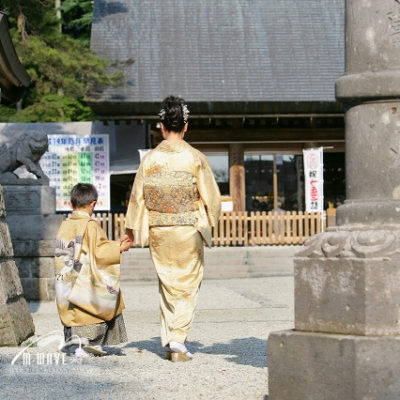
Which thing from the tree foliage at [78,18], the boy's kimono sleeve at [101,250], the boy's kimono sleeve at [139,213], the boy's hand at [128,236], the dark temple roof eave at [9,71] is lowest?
the boy's kimono sleeve at [101,250]

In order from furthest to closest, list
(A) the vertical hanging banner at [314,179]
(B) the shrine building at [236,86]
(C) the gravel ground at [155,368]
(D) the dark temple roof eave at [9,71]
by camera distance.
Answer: (B) the shrine building at [236,86] < (A) the vertical hanging banner at [314,179] < (D) the dark temple roof eave at [9,71] < (C) the gravel ground at [155,368]

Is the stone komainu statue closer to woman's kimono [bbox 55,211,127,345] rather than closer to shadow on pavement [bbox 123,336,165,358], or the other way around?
shadow on pavement [bbox 123,336,165,358]

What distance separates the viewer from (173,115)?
545 cm

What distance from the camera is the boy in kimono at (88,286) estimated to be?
211 inches

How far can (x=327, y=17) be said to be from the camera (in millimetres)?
21078

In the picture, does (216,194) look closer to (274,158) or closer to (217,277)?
(217,277)

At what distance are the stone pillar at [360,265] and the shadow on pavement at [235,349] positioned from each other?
1.26 m

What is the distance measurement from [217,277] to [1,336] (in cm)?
910

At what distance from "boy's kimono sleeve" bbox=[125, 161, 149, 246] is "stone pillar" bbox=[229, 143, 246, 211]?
12845 millimetres

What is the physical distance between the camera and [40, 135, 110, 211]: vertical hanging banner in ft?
57.1

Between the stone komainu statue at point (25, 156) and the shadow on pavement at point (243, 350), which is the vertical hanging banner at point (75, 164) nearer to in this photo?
the stone komainu statue at point (25, 156)

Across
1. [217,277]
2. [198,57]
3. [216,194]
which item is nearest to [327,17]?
[198,57]

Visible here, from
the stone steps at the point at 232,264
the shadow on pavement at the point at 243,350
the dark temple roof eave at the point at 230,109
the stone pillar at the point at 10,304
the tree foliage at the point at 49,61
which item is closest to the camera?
the shadow on pavement at the point at 243,350

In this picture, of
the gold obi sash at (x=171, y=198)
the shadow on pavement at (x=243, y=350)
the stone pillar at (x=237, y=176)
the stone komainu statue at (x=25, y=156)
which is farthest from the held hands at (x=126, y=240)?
the stone pillar at (x=237, y=176)
